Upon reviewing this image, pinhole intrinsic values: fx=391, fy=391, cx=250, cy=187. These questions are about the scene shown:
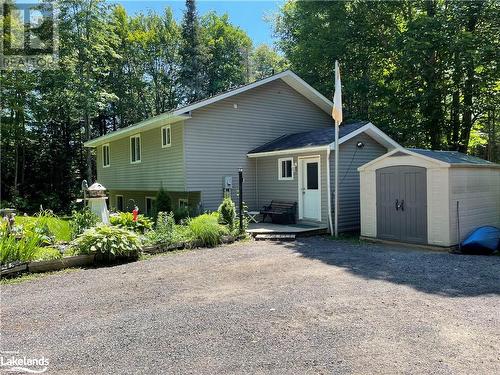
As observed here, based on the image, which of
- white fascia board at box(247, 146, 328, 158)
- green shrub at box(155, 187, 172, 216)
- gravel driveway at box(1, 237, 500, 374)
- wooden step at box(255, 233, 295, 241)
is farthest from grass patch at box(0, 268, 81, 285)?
white fascia board at box(247, 146, 328, 158)

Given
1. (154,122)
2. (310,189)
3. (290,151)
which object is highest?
(154,122)

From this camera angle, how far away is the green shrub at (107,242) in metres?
7.82

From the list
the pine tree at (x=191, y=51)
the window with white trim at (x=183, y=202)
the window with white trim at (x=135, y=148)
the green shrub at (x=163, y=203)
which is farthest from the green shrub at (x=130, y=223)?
the pine tree at (x=191, y=51)

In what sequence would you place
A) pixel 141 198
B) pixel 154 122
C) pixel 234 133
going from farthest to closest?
1. pixel 141 198
2. pixel 234 133
3. pixel 154 122

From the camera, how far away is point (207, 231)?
963 centimetres

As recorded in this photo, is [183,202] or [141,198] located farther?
[141,198]

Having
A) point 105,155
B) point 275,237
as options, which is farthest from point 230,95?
point 105,155

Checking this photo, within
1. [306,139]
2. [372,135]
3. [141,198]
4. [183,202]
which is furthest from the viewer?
[141,198]

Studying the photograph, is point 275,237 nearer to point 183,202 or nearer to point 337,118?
point 337,118

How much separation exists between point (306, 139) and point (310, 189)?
1820 millimetres

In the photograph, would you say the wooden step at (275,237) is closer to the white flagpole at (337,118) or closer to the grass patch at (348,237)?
the grass patch at (348,237)

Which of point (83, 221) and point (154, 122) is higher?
point (154, 122)

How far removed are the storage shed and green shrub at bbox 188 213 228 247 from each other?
3917 millimetres

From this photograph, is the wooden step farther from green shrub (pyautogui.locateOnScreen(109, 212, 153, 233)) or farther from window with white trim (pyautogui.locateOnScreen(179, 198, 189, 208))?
window with white trim (pyautogui.locateOnScreen(179, 198, 189, 208))
